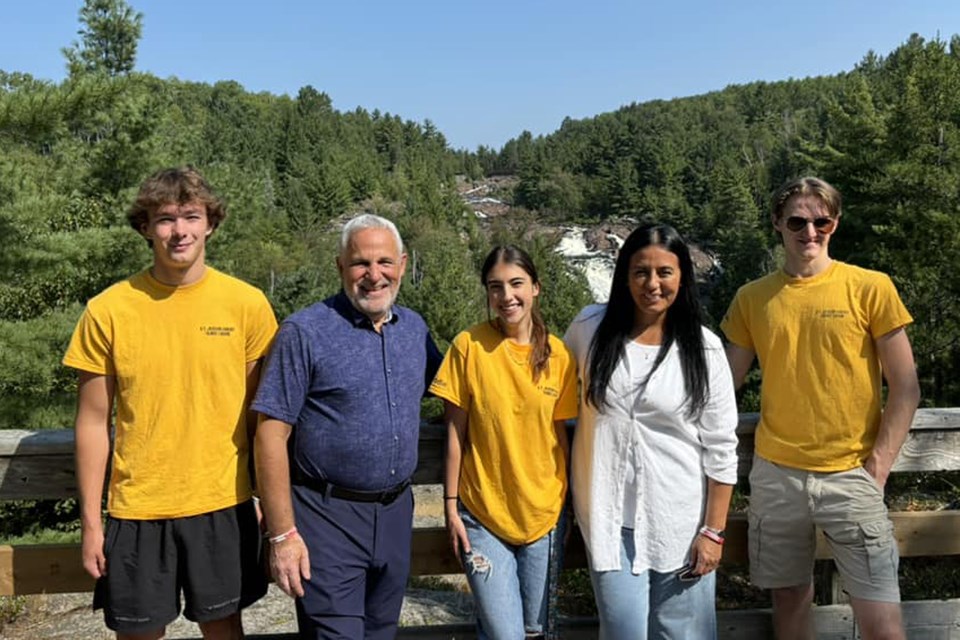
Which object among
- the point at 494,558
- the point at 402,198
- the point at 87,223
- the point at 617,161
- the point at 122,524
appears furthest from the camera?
the point at 617,161

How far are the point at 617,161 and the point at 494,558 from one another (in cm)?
14739

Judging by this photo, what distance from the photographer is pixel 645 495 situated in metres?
2.64

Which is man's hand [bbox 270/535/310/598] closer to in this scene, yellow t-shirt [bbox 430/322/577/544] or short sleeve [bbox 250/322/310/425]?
short sleeve [bbox 250/322/310/425]

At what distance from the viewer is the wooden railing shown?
2.73 metres

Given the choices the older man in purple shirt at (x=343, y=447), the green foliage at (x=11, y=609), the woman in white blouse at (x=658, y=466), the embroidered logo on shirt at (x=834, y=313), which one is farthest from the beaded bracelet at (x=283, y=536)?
the green foliage at (x=11, y=609)

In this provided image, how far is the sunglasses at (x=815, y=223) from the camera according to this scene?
2.87 m

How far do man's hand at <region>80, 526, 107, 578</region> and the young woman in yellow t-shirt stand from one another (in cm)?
110

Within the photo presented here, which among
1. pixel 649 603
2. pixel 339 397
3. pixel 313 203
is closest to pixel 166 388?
pixel 339 397

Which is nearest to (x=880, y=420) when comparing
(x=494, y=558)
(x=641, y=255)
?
(x=641, y=255)

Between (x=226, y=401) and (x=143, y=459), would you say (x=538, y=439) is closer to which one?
(x=226, y=401)

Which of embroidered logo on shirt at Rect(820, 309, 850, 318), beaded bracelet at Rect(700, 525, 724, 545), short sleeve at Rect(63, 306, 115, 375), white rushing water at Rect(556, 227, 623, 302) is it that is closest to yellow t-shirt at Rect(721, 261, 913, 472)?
embroidered logo on shirt at Rect(820, 309, 850, 318)

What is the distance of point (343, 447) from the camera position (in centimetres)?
250

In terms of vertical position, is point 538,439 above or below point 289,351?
below

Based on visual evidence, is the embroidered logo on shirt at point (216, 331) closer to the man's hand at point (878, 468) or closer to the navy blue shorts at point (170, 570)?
Answer: the navy blue shorts at point (170, 570)
